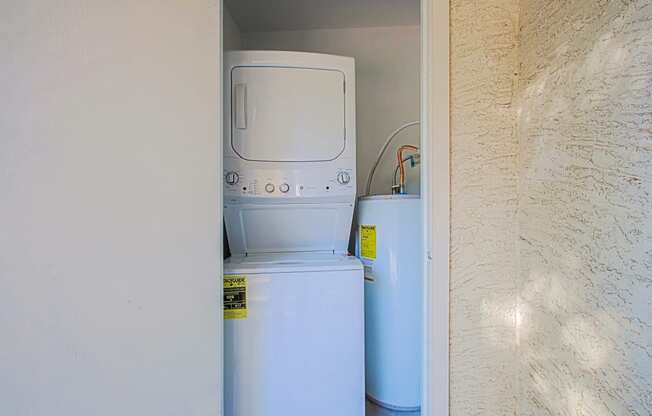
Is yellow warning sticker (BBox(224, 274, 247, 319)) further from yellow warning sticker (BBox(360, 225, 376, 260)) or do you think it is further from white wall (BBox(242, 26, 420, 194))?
white wall (BBox(242, 26, 420, 194))

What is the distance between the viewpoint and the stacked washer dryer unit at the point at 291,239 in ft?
4.56

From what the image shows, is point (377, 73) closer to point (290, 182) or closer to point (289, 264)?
point (290, 182)

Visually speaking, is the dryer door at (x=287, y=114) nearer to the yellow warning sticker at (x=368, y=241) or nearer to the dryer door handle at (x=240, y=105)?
the dryer door handle at (x=240, y=105)

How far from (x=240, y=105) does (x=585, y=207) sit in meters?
1.39

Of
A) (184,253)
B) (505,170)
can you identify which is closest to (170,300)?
(184,253)

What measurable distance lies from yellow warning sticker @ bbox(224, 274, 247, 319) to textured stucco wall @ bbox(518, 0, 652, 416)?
42.4 inches

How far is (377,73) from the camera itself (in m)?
2.25

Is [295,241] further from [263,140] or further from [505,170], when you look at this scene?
[505,170]

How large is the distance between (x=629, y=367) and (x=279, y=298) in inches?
44.2

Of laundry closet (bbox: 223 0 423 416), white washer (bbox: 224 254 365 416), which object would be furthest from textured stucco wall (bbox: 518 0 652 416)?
white washer (bbox: 224 254 365 416)

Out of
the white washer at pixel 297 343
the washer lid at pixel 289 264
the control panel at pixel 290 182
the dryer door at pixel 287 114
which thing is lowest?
the white washer at pixel 297 343

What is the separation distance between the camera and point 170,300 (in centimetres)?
118

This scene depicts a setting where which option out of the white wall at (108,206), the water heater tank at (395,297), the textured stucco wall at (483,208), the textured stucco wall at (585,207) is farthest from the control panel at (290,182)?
the textured stucco wall at (585,207)

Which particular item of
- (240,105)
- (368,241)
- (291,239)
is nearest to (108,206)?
(240,105)
